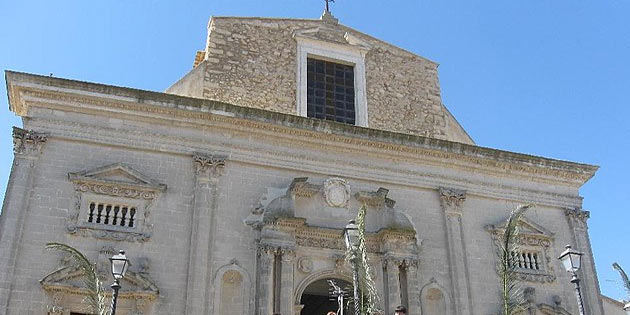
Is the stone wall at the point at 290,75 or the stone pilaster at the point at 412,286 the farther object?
the stone wall at the point at 290,75

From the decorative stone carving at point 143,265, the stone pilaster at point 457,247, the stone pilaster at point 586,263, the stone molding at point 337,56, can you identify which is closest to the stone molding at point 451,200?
the stone pilaster at point 457,247

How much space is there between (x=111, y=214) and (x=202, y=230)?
204 centimetres

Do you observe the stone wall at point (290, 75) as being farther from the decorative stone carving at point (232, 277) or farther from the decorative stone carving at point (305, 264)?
the decorative stone carving at point (232, 277)

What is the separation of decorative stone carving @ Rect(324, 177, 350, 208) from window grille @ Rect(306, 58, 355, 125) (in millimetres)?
2467

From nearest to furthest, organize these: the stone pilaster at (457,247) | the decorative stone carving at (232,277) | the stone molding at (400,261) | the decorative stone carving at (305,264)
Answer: the decorative stone carving at (232,277) → the decorative stone carving at (305,264) → the stone molding at (400,261) → the stone pilaster at (457,247)

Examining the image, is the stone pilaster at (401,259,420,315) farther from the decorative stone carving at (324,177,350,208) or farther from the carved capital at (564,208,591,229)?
the carved capital at (564,208,591,229)

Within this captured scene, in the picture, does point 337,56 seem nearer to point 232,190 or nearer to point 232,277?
point 232,190

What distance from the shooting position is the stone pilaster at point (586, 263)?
18250mm

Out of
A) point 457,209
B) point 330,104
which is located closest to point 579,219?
point 457,209

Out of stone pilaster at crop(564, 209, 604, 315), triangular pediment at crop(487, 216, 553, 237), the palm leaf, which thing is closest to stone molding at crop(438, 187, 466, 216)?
triangular pediment at crop(487, 216, 553, 237)

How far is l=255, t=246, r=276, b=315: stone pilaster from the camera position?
15.1m

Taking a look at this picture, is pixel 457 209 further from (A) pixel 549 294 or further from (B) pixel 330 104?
(B) pixel 330 104

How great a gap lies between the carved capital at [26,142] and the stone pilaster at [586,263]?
1402cm

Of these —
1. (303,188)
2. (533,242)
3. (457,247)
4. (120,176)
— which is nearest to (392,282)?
(457,247)
